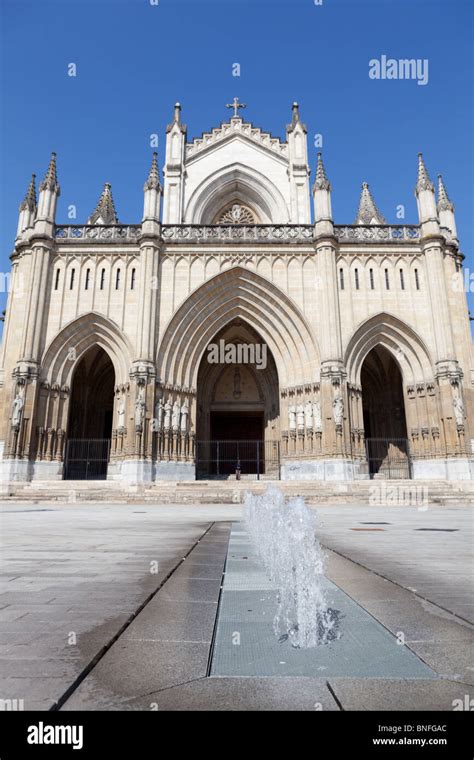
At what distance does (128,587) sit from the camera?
11.4ft

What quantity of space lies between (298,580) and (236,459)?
25238 millimetres

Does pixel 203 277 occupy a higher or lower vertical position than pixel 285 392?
higher

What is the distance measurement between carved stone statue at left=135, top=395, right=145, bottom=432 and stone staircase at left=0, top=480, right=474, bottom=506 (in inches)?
112

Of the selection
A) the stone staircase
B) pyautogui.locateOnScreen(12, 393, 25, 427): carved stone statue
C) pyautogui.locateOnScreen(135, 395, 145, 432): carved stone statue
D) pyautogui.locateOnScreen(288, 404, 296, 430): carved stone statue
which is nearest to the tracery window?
pyautogui.locateOnScreen(288, 404, 296, 430): carved stone statue

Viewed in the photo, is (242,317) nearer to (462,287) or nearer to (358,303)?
(358,303)

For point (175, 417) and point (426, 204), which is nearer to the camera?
point (175, 417)

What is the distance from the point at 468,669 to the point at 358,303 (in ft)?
78.9

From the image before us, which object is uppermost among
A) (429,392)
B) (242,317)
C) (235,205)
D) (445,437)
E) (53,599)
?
(235,205)

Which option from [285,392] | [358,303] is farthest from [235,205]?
[285,392]

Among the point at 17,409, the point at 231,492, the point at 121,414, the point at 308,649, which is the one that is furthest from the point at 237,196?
the point at 308,649

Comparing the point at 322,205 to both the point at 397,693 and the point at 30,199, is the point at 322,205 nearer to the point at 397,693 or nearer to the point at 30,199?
the point at 30,199

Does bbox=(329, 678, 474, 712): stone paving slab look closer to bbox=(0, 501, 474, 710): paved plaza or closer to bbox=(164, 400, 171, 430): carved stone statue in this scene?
bbox=(0, 501, 474, 710): paved plaza

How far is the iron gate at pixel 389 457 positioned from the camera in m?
25.3

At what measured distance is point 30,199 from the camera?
2691 centimetres
